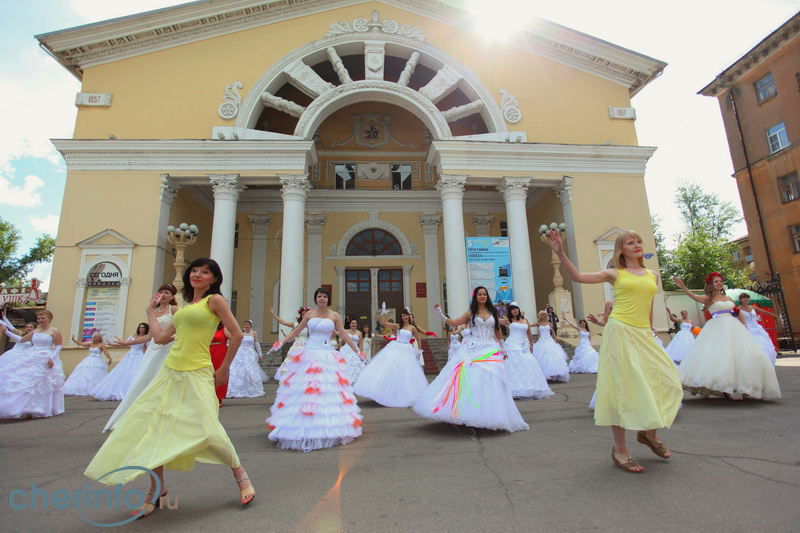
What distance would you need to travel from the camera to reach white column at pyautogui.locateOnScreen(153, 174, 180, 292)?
15670mm

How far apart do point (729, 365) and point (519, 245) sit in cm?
1108

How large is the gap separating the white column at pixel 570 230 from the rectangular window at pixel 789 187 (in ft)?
54.7

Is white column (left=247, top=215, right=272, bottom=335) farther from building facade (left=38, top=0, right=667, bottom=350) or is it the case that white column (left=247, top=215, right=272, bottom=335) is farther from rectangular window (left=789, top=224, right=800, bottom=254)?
rectangular window (left=789, top=224, right=800, bottom=254)

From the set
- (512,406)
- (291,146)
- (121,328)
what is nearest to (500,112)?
(291,146)

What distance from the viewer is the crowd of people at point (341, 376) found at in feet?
10.3

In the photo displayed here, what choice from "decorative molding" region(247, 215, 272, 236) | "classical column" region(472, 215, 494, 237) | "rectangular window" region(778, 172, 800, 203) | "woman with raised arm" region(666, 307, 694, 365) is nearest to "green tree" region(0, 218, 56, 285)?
"decorative molding" region(247, 215, 272, 236)

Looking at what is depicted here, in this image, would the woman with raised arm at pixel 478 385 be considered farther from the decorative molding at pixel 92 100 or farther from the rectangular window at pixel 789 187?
the rectangular window at pixel 789 187

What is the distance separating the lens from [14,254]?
Answer: 40469 mm

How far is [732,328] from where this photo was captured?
6.63m

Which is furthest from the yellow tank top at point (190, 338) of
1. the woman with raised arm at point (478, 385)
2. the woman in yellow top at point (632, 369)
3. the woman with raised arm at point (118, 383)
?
the woman with raised arm at point (118, 383)

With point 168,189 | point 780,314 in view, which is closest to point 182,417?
point 168,189

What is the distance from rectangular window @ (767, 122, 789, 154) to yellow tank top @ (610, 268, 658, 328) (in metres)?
30.1

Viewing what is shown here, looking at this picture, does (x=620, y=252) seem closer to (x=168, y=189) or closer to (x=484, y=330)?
(x=484, y=330)

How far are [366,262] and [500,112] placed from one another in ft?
31.6
